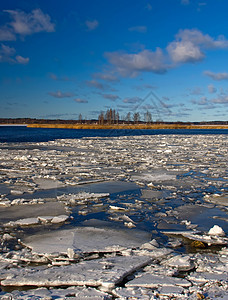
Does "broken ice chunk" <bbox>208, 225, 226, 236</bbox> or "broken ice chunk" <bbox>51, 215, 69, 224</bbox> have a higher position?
"broken ice chunk" <bbox>51, 215, 69, 224</bbox>

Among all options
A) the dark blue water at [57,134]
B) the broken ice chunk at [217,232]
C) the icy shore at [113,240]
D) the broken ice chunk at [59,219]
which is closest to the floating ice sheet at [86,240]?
the icy shore at [113,240]

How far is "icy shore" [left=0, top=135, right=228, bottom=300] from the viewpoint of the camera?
2.15 m

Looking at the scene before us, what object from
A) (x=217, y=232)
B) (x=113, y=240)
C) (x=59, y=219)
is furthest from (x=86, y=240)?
(x=217, y=232)

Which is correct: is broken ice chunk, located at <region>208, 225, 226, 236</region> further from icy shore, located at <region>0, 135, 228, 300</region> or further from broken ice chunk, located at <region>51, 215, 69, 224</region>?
broken ice chunk, located at <region>51, 215, 69, 224</region>

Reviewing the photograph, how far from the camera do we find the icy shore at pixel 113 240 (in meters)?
2.15

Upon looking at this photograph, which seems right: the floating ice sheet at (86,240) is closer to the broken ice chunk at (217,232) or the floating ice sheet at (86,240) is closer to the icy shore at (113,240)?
the icy shore at (113,240)

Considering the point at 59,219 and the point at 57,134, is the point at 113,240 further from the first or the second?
the point at 57,134

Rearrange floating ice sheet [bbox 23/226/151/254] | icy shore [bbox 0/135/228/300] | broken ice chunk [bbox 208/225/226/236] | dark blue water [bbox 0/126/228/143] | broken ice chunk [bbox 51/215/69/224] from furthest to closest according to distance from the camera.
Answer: dark blue water [bbox 0/126/228/143] < broken ice chunk [bbox 51/215/69/224] < broken ice chunk [bbox 208/225/226/236] < floating ice sheet [bbox 23/226/151/254] < icy shore [bbox 0/135/228/300]

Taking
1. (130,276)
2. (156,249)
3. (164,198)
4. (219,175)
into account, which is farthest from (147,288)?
(219,175)

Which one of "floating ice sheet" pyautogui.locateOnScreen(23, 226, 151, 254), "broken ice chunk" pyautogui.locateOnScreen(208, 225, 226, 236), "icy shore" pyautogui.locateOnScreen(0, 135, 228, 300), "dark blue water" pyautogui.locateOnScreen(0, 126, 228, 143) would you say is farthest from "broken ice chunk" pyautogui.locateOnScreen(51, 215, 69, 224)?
"dark blue water" pyautogui.locateOnScreen(0, 126, 228, 143)

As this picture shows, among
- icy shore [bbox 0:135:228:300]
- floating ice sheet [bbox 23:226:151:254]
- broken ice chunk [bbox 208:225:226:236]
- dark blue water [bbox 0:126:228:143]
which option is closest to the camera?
icy shore [bbox 0:135:228:300]

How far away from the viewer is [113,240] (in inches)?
120

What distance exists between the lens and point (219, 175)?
705cm

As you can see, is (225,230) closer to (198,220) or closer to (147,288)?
(198,220)
